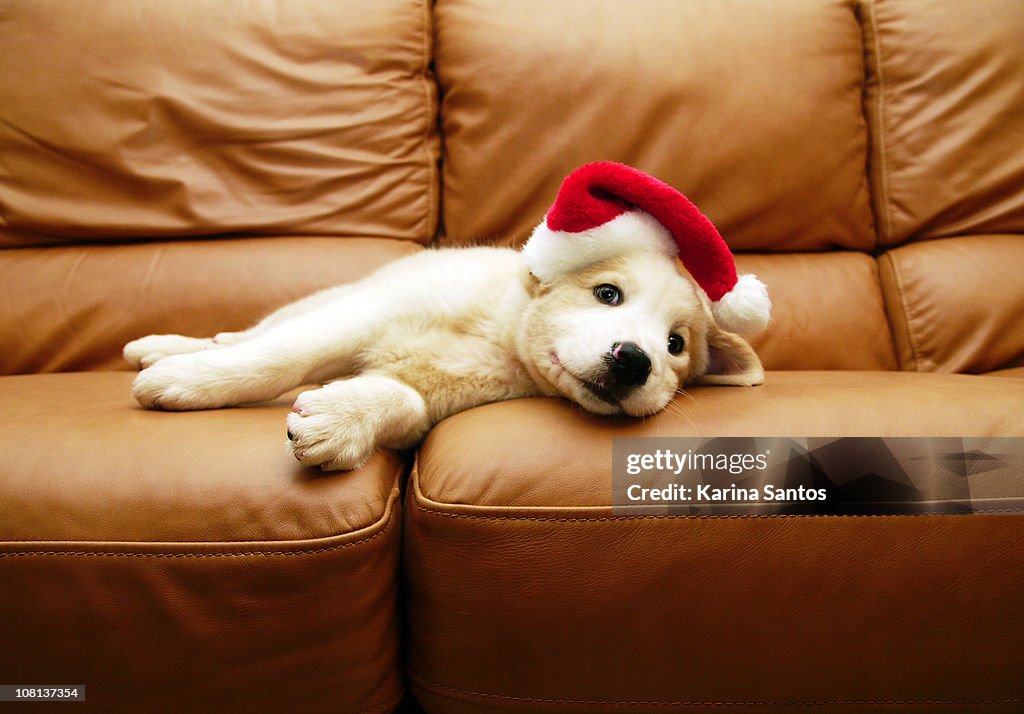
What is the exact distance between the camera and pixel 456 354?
149cm

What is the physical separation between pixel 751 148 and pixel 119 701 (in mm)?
2087

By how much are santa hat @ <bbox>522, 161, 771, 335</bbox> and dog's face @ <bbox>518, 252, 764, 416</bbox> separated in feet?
0.13

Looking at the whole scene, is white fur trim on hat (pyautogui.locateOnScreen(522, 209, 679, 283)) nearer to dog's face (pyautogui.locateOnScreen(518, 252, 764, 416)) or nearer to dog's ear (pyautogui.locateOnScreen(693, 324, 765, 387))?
dog's face (pyautogui.locateOnScreen(518, 252, 764, 416))

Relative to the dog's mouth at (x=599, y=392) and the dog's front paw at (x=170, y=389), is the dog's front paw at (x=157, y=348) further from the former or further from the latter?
the dog's mouth at (x=599, y=392)

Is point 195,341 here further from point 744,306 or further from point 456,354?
point 744,306

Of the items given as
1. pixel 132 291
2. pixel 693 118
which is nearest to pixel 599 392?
pixel 693 118

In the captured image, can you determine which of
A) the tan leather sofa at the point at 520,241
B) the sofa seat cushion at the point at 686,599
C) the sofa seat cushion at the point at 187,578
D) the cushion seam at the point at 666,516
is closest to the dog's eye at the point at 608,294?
the tan leather sofa at the point at 520,241

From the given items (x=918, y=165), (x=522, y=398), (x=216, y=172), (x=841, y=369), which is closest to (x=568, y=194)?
(x=522, y=398)

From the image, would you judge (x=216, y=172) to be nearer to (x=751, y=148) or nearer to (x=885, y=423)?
(x=751, y=148)

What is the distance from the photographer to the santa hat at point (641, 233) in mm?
1331

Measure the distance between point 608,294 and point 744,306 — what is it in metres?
0.27

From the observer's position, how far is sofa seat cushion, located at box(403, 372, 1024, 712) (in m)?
1.01

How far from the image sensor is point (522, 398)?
145 centimetres

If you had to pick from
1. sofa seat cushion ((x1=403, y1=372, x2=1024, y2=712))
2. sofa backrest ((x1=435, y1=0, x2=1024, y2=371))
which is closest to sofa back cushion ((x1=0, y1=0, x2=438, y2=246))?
sofa backrest ((x1=435, y1=0, x2=1024, y2=371))
